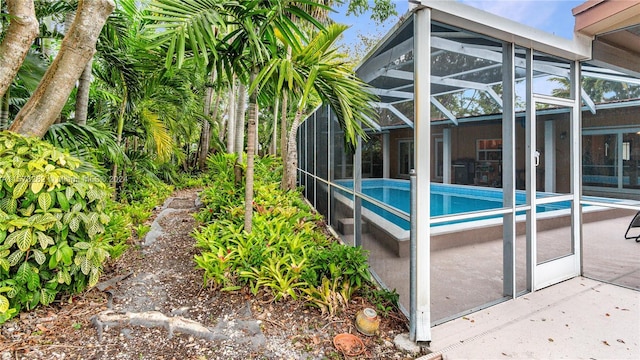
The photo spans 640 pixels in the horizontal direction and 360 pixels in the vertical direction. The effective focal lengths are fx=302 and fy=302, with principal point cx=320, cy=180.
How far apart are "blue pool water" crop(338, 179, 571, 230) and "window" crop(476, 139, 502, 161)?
1.08ft

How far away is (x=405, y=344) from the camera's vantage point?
230 cm

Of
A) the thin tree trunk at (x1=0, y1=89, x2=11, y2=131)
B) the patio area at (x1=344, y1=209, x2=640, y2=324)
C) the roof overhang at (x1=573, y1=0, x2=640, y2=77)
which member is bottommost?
the patio area at (x1=344, y1=209, x2=640, y2=324)

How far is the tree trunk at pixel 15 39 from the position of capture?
2.75 m

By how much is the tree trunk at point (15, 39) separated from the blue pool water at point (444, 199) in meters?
3.71

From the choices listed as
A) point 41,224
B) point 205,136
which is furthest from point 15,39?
point 205,136

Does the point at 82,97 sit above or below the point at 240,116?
below

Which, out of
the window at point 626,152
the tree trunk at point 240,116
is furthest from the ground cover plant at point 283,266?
the tree trunk at point 240,116

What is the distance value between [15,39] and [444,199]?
4.26 m

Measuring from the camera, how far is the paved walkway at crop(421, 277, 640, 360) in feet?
7.27

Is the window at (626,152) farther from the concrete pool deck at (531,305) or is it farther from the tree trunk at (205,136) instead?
the tree trunk at (205,136)

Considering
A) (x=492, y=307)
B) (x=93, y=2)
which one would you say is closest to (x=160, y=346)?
(x=492, y=307)

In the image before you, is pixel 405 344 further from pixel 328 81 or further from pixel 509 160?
pixel 328 81

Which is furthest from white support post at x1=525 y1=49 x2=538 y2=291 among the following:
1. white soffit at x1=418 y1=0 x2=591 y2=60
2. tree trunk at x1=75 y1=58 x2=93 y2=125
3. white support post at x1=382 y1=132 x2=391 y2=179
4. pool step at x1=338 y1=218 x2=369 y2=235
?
tree trunk at x1=75 y1=58 x2=93 y2=125

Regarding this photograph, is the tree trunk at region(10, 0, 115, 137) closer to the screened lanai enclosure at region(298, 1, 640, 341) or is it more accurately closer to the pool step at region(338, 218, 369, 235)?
the screened lanai enclosure at region(298, 1, 640, 341)
